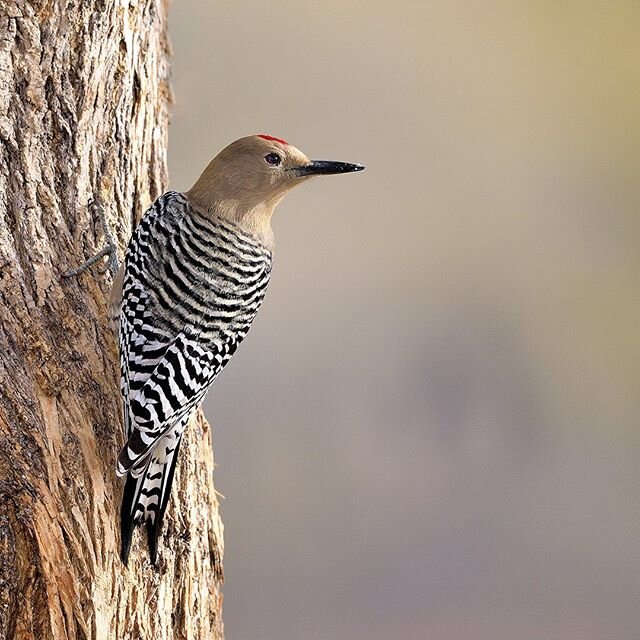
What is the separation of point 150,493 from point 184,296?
40cm

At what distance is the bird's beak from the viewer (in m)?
1.93

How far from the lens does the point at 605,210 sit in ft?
14.0

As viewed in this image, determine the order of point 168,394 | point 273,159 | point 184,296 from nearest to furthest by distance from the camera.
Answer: point 168,394 < point 184,296 < point 273,159

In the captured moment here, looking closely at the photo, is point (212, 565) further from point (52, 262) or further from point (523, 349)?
point (523, 349)

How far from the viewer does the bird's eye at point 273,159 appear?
1981 mm

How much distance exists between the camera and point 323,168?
77.1 inches

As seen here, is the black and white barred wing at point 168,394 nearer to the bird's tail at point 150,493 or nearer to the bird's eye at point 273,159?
the bird's tail at point 150,493

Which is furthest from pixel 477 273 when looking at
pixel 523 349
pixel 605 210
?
pixel 605 210

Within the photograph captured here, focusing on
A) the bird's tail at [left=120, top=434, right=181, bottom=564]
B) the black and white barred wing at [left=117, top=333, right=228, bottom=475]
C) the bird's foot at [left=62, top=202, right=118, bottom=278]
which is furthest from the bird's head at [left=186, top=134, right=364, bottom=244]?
the bird's tail at [left=120, top=434, right=181, bottom=564]

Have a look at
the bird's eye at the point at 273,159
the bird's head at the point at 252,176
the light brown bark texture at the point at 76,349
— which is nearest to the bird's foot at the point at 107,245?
the light brown bark texture at the point at 76,349

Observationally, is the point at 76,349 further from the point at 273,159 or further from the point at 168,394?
the point at 273,159

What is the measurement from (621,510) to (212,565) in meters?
2.69

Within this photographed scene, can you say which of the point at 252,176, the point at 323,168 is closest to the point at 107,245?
the point at 252,176

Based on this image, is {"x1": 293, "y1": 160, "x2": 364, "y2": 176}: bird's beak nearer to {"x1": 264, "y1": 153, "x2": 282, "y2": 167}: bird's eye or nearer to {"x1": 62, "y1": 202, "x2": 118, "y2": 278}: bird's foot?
{"x1": 264, "y1": 153, "x2": 282, "y2": 167}: bird's eye
